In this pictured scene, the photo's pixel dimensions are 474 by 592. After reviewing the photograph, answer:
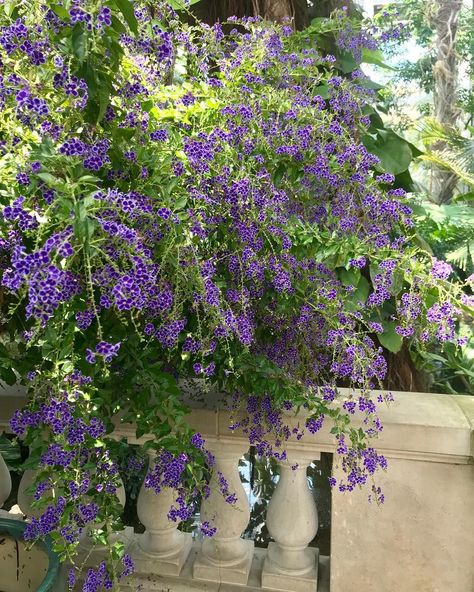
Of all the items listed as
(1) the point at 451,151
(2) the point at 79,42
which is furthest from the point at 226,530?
(1) the point at 451,151

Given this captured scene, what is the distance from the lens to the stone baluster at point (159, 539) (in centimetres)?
156

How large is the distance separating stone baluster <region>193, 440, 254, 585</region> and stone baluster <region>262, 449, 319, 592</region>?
0.07 meters

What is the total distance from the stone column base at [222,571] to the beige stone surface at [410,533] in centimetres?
24

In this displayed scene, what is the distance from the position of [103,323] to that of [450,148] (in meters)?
7.60

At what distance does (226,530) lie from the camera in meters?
1.53

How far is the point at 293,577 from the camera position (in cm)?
149

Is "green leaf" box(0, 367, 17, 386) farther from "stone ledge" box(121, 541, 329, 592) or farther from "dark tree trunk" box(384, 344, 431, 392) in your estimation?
"dark tree trunk" box(384, 344, 431, 392)

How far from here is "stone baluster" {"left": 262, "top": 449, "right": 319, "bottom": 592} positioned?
4.91 feet

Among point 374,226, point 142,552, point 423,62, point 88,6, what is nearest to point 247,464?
point 142,552

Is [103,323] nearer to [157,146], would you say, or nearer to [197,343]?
[197,343]

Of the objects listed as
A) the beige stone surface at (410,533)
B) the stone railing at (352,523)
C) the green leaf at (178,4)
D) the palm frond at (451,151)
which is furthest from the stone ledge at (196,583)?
the palm frond at (451,151)

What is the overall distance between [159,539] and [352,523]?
1.75 ft

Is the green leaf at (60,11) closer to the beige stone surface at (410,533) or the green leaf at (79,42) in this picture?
the green leaf at (79,42)

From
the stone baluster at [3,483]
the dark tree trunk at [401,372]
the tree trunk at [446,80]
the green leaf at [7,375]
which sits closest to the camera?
the green leaf at [7,375]
